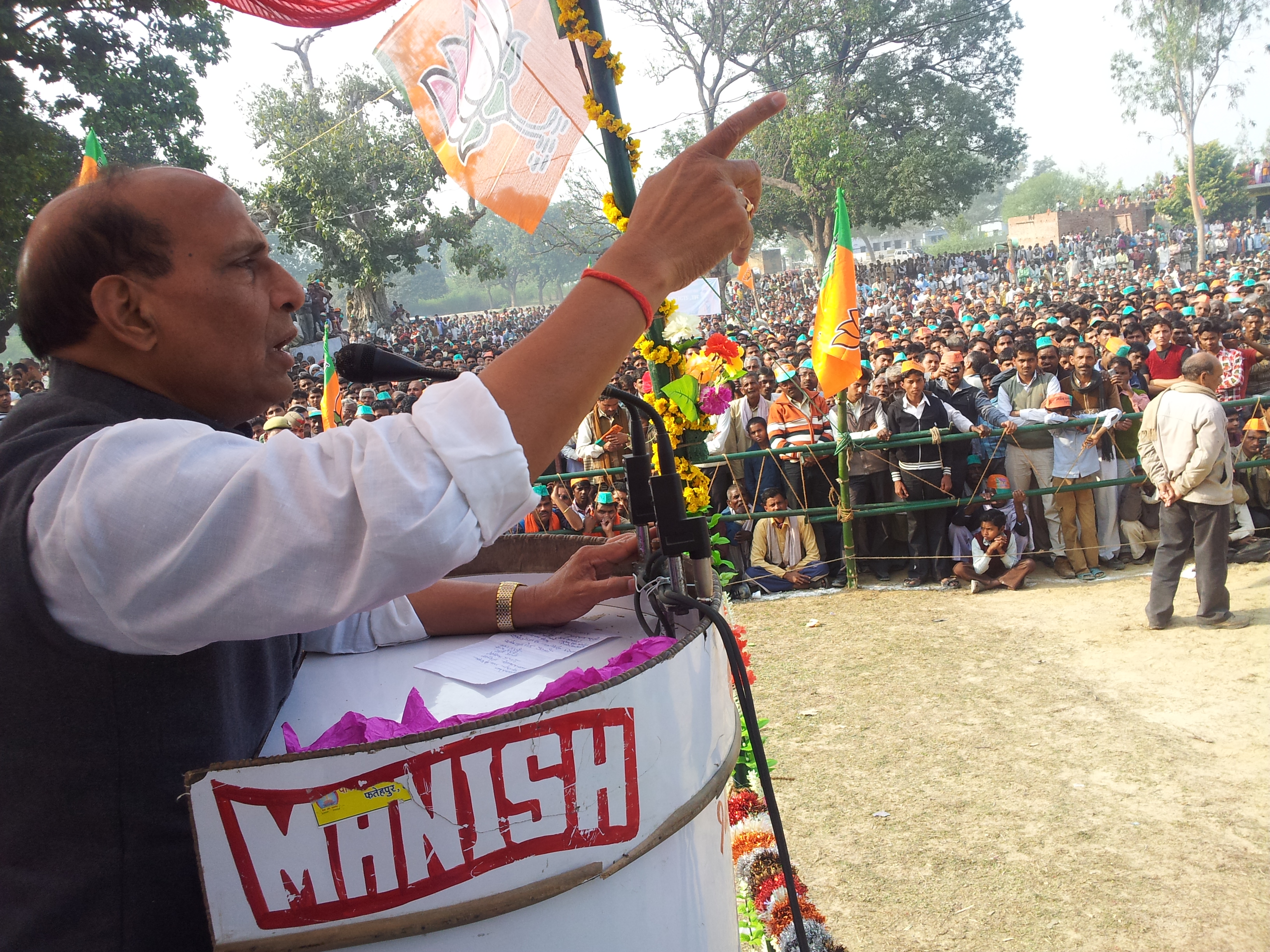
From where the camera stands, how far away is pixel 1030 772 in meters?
4.15

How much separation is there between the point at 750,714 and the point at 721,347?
2.18 meters

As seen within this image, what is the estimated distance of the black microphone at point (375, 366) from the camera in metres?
1.28

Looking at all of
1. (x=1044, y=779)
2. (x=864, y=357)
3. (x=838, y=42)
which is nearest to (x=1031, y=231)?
(x=838, y=42)

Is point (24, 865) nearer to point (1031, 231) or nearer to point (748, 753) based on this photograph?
point (748, 753)

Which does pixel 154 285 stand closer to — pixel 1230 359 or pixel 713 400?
pixel 713 400

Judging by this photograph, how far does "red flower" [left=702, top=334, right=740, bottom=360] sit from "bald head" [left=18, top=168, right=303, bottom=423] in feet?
7.77

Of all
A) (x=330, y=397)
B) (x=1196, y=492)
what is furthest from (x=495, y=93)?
(x=330, y=397)

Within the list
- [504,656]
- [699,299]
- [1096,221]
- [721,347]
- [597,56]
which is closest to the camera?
[504,656]

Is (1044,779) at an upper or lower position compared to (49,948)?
lower

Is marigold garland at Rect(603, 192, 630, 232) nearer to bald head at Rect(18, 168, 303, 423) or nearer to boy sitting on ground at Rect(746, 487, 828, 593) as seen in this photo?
bald head at Rect(18, 168, 303, 423)

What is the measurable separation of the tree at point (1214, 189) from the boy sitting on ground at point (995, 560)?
43.4 metres

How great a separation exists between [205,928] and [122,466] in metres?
0.57

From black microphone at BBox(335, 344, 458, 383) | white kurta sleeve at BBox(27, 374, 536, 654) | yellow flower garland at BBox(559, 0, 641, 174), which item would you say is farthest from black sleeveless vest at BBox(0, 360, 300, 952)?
yellow flower garland at BBox(559, 0, 641, 174)

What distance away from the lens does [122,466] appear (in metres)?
0.83
